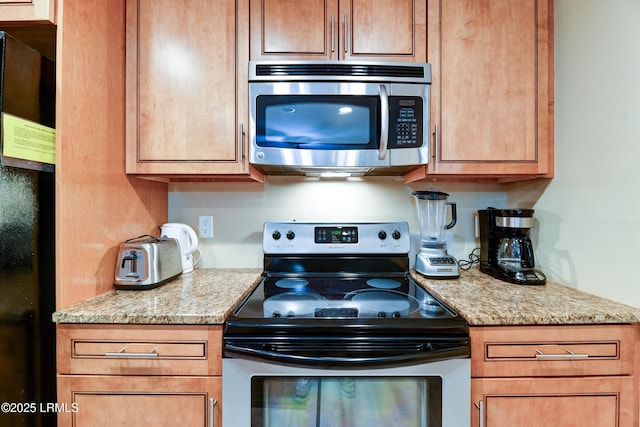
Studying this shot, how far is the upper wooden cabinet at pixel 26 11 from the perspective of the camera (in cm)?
99

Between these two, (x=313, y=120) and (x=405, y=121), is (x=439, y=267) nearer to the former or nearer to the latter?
Answer: (x=405, y=121)

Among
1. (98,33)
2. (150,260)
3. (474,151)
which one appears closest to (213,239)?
(150,260)

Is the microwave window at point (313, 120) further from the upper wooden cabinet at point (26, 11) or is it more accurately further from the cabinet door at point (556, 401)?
the cabinet door at point (556, 401)

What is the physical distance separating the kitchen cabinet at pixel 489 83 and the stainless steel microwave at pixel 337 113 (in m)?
0.09

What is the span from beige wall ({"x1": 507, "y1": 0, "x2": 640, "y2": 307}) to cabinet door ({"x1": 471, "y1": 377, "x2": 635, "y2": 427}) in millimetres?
308

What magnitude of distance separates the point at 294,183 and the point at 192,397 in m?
1.06

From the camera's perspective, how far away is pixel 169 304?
1075 millimetres

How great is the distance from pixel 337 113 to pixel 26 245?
118 cm

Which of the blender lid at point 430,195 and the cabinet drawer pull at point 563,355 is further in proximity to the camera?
the blender lid at point 430,195

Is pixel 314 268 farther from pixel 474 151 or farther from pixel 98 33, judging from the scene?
pixel 98 33

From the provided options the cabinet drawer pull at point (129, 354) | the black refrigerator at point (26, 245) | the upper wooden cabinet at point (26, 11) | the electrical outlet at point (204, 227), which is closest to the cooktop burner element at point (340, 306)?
the cabinet drawer pull at point (129, 354)

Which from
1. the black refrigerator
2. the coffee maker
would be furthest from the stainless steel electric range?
the black refrigerator

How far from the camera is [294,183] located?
5.50 ft

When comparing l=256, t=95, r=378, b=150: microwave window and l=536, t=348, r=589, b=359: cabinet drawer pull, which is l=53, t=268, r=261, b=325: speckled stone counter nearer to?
l=256, t=95, r=378, b=150: microwave window
